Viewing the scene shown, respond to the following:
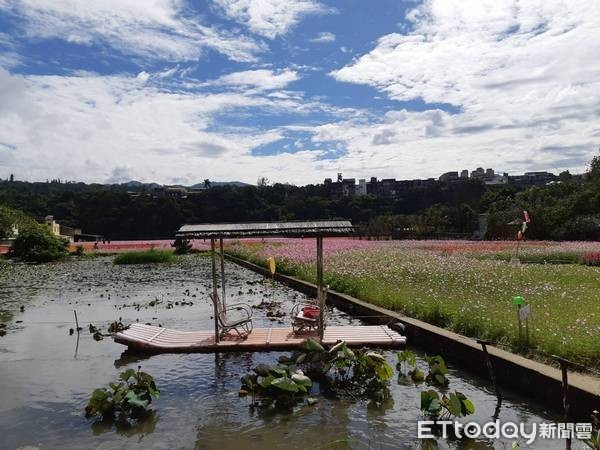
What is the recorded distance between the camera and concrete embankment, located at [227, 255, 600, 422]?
683cm

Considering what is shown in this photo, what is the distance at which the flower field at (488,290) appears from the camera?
8.85 meters

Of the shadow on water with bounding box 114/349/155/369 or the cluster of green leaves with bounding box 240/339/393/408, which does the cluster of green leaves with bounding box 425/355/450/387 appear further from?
the shadow on water with bounding box 114/349/155/369

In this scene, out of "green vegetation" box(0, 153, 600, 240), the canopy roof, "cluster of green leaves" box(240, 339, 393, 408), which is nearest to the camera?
"cluster of green leaves" box(240, 339, 393, 408)

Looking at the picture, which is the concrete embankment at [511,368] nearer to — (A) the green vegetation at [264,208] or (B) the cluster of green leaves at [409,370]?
(B) the cluster of green leaves at [409,370]

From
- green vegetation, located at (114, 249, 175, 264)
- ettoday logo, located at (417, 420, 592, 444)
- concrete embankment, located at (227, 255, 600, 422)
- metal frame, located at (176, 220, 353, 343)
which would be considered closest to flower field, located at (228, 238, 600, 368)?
concrete embankment, located at (227, 255, 600, 422)

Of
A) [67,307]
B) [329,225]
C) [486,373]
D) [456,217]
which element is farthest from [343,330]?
[456,217]

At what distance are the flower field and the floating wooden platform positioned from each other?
4.23 ft

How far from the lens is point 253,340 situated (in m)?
11.1

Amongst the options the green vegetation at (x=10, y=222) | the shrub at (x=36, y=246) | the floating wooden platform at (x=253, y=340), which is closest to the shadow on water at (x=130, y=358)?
the floating wooden platform at (x=253, y=340)

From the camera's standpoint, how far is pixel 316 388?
8883mm

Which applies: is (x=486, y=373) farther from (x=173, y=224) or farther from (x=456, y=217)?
(x=173, y=224)

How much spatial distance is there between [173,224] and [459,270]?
70902 mm

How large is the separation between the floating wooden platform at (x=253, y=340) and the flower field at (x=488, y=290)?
4.23 ft

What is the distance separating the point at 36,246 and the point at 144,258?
8623 mm
